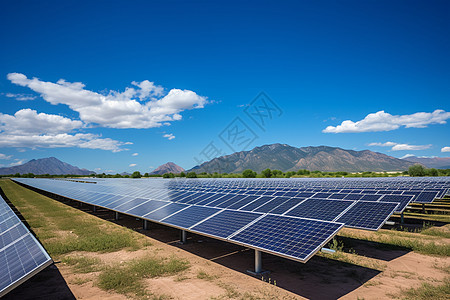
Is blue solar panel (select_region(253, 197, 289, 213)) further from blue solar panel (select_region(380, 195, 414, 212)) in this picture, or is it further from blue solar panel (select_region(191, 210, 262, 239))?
blue solar panel (select_region(380, 195, 414, 212))

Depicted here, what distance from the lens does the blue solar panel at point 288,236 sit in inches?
290

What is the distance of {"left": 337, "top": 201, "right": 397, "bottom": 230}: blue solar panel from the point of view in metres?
11.1

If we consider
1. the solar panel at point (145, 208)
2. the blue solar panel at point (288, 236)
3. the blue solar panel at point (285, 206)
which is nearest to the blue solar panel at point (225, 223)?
the blue solar panel at point (288, 236)

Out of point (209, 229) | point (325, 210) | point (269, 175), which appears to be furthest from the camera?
point (269, 175)

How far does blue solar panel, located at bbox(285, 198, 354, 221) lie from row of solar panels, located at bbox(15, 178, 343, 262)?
10.2 feet

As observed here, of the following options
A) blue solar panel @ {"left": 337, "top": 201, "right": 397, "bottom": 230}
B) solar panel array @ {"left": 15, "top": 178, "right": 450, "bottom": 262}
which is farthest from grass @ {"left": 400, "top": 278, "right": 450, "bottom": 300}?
blue solar panel @ {"left": 337, "top": 201, "right": 397, "bottom": 230}

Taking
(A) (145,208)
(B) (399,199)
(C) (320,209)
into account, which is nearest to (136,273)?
(A) (145,208)

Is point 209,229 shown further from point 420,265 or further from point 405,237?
point 405,237

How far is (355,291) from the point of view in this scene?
7887 millimetres

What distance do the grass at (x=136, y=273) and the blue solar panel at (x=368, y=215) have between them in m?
7.26

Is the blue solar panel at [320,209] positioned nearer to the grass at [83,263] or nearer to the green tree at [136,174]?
the grass at [83,263]

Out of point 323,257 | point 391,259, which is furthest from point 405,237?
point 323,257

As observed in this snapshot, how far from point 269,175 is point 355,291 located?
10810 centimetres

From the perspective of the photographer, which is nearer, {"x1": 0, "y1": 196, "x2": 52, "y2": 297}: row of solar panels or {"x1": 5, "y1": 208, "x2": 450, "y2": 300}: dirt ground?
{"x1": 0, "y1": 196, "x2": 52, "y2": 297}: row of solar panels
